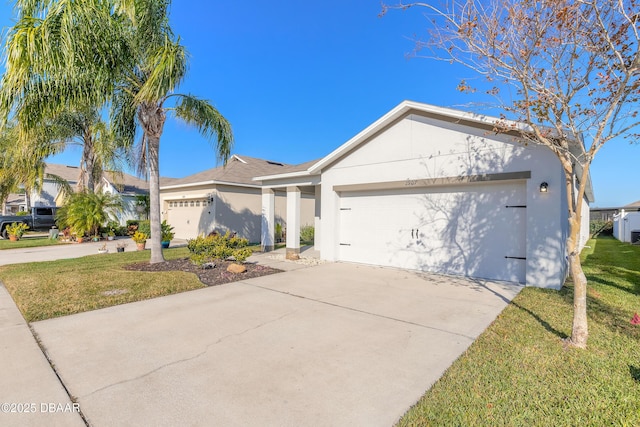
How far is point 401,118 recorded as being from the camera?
8.93 metres

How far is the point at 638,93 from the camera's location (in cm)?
407

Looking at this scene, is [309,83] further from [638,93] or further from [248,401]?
[248,401]

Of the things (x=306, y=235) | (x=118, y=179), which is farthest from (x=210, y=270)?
(x=118, y=179)

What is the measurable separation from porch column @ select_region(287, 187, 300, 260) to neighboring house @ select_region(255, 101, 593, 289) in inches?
16.9

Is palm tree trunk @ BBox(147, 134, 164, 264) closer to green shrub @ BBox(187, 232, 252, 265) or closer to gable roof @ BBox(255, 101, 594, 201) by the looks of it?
green shrub @ BBox(187, 232, 252, 265)

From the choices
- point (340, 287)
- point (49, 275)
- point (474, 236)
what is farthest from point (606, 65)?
point (49, 275)

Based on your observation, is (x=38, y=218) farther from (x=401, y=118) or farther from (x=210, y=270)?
(x=401, y=118)

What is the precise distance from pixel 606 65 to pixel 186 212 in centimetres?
1888

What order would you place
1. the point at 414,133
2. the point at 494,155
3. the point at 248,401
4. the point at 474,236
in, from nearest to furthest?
the point at 248,401 < the point at 494,155 < the point at 474,236 < the point at 414,133

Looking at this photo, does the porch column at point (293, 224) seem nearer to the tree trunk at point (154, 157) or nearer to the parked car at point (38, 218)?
the tree trunk at point (154, 157)

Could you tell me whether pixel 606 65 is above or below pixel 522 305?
above

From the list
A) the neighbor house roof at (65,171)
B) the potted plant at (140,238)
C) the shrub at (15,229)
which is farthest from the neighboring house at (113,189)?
the potted plant at (140,238)

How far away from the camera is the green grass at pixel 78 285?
546cm

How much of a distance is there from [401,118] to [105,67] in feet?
26.2
